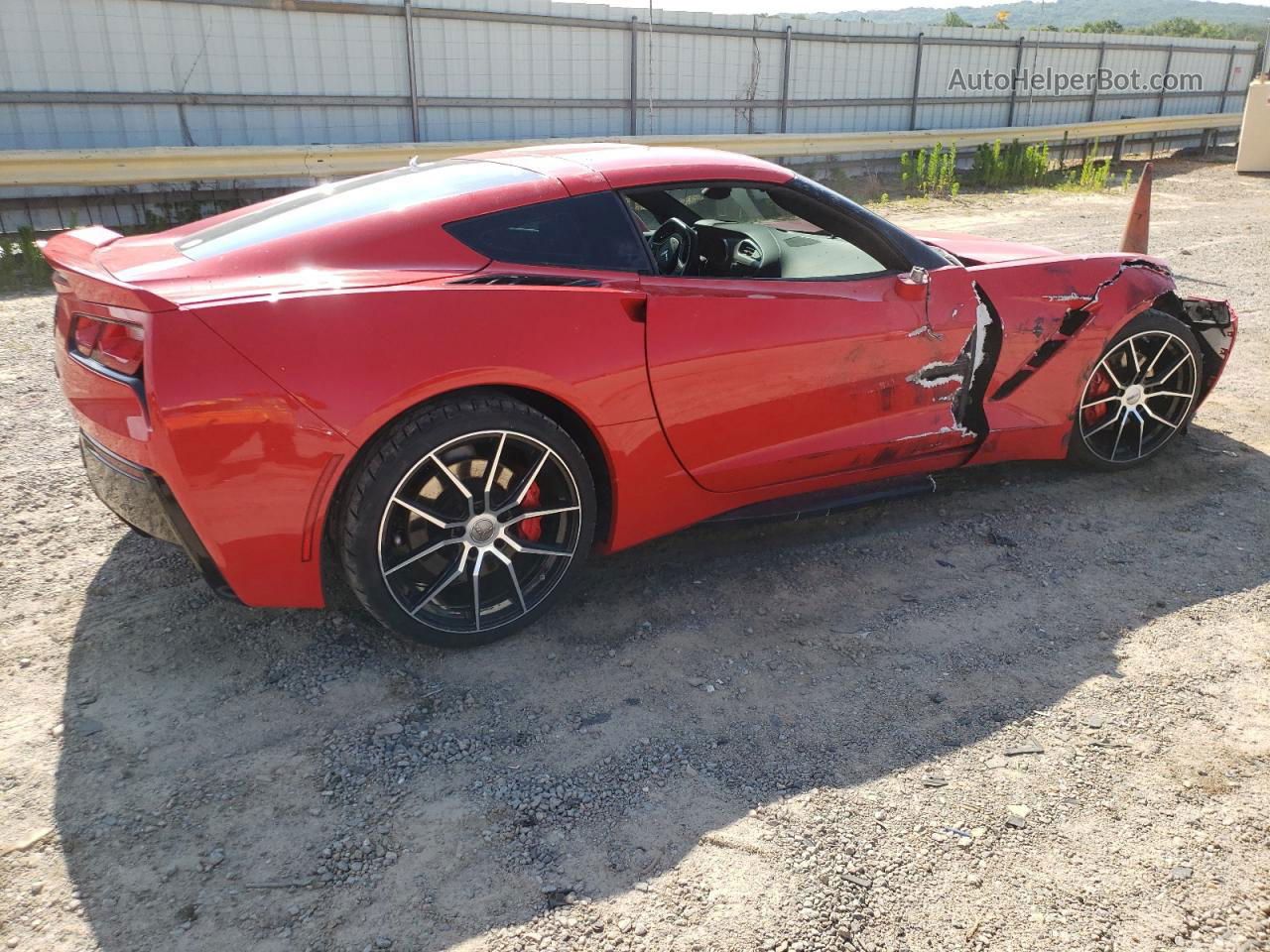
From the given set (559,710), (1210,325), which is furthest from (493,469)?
(1210,325)

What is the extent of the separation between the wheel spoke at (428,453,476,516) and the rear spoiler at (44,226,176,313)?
0.81 m

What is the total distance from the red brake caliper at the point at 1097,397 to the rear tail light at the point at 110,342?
3766 mm

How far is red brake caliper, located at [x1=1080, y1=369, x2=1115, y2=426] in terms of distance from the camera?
4461 mm

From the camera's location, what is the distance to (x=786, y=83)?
15.1m

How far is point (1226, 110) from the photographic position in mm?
22891

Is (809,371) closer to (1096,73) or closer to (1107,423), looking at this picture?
(1107,423)

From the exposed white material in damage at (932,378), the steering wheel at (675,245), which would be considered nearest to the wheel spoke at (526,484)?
the steering wheel at (675,245)

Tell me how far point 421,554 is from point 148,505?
77cm

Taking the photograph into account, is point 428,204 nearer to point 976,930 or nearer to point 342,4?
point 976,930

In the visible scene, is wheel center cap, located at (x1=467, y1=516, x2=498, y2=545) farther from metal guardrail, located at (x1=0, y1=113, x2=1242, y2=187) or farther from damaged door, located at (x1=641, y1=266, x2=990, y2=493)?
metal guardrail, located at (x1=0, y1=113, x2=1242, y2=187)

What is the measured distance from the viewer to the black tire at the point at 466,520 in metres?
2.89

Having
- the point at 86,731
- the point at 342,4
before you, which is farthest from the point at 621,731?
the point at 342,4

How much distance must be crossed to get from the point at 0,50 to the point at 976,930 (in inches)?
413

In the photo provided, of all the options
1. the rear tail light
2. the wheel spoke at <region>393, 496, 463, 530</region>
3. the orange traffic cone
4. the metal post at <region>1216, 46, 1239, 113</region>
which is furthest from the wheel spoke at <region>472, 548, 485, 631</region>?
the metal post at <region>1216, 46, 1239, 113</region>
